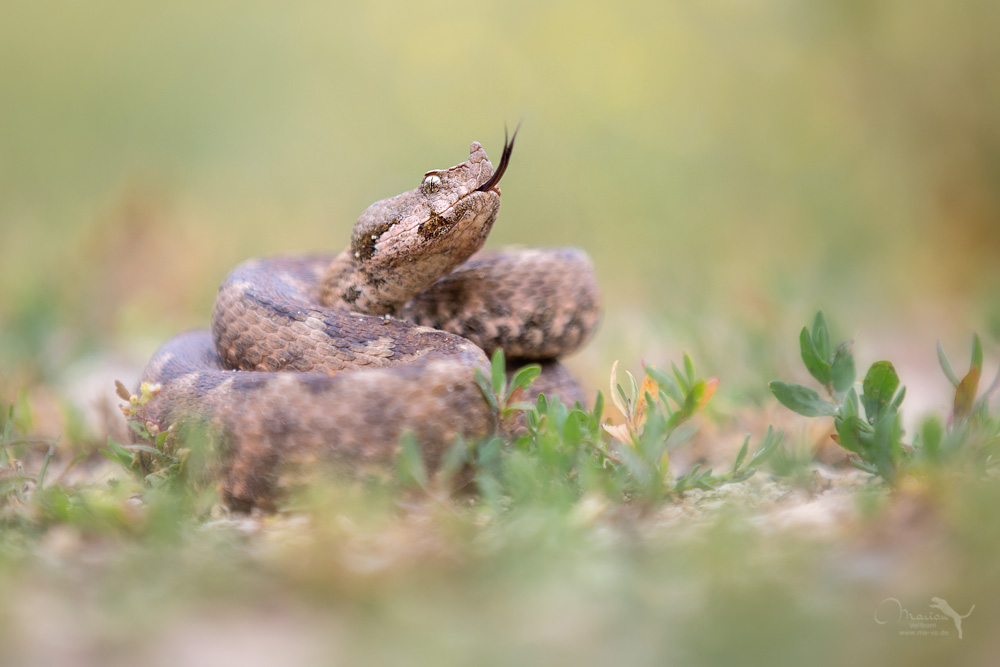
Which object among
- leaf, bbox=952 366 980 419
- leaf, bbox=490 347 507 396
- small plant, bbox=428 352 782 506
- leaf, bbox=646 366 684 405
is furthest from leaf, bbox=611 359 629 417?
leaf, bbox=952 366 980 419

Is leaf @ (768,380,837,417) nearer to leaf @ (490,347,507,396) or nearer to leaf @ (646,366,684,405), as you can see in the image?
leaf @ (646,366,684,405)

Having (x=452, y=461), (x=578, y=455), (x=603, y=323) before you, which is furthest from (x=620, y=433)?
(x=603, y=323)

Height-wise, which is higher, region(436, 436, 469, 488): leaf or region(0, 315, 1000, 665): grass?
region(436, 436, 469, 488): leaf

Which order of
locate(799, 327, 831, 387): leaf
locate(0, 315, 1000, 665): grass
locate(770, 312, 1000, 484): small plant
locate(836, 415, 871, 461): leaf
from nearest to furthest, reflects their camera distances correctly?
locate(0, 315, 1000, 665): grass < locate(770, 312, 1000, 484): small plant < locate(836, 415, 871, 461): leaf < locate(799, 327, 831, 387): leaf

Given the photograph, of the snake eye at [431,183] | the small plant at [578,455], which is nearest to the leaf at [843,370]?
the small plant at [578,455]

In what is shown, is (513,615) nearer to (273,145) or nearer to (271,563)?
(271,563)


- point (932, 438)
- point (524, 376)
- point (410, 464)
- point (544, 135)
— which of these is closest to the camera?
point (932, 438)

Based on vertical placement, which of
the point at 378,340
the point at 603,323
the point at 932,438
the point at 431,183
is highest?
the point at 603,323

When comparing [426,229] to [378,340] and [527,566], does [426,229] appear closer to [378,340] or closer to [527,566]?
[378,340]

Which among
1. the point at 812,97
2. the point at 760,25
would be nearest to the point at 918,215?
the point at 812,97
